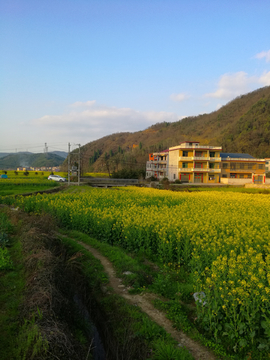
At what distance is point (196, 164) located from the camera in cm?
5981

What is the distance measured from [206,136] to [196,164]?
7584 cm

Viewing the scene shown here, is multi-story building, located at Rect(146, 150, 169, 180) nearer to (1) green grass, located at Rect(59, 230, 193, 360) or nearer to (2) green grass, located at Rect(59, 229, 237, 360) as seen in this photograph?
(2) green grass, located at Rect(59, 229, 237, 360)

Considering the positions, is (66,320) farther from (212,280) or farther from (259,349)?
(259,349)

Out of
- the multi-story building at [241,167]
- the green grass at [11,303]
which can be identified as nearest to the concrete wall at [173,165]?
the multi-story building at [241,167]

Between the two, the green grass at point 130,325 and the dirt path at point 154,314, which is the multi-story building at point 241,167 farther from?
the dirt path at point 154,314

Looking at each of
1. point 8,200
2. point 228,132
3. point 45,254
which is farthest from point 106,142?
point 45,254

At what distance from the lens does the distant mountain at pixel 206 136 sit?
96.7 metres

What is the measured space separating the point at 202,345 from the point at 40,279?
4.10 m

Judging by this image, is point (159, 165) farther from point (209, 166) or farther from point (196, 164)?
point (209, 166)

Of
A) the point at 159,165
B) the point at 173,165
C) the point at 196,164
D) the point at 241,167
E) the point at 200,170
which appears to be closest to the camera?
the point at 200,170

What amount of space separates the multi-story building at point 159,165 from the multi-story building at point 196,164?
670 cm

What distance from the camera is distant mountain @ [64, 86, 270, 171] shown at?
96.7m

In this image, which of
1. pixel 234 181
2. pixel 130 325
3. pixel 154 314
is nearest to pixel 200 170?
pixel 234 181

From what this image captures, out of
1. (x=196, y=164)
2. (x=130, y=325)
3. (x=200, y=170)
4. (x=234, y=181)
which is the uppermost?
(x=196, y=164)
